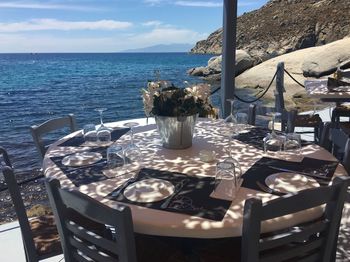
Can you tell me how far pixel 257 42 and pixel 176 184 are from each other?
1592 inches

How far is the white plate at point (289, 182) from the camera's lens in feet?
5.61

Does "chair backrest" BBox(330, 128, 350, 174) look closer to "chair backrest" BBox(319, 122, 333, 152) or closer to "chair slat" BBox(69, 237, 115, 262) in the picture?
"chair backrest" BBox(319, 122, 333, 152)

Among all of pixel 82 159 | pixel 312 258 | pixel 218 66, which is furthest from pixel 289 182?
pixel 218 66

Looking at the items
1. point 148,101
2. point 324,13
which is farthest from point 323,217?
point 324,13

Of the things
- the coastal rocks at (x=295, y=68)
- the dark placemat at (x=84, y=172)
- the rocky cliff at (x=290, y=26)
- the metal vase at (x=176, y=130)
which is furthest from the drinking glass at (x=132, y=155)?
the rocky cliff at (x=290, y=26)

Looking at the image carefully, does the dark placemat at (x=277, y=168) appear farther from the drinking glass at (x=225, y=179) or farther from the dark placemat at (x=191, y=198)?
the dark placemat at (x=191, y=198)

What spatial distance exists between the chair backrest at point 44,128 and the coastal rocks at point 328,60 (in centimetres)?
1326

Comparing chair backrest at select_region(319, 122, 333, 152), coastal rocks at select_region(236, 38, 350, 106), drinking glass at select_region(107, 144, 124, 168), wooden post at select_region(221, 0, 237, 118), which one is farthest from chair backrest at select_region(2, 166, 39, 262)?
coastal rocks at select_region(236, 38, 350, 106)

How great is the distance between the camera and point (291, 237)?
136 centimetres

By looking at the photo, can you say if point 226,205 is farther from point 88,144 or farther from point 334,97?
point 334,97

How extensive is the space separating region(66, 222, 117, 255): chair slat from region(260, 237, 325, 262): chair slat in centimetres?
60

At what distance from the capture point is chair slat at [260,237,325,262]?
4.49 feet

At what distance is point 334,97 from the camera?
14.8 ft

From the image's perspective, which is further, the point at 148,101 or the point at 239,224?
the point at 148,101
